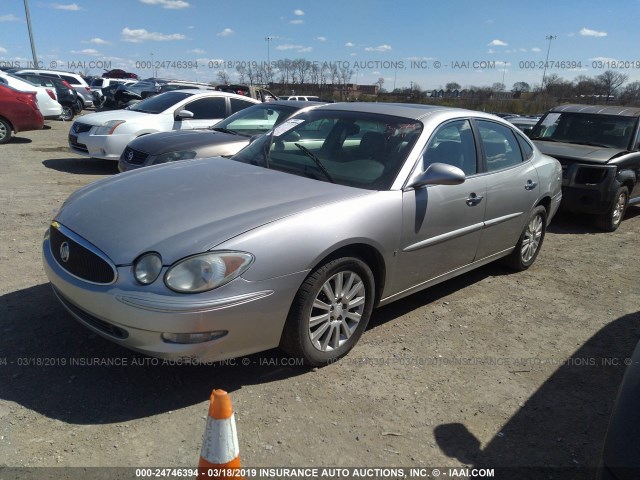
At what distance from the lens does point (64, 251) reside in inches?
119

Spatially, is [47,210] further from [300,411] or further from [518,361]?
[518,361]

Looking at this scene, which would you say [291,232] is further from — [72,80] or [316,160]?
[72,80]

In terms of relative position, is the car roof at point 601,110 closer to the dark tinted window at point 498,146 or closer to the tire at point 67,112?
the dark tinted window at point 498,146

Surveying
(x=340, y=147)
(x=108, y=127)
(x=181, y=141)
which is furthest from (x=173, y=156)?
(x=340, y=147)

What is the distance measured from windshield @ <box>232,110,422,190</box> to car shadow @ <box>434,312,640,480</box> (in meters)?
1.67

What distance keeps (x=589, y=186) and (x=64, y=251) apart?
6766 millimetres

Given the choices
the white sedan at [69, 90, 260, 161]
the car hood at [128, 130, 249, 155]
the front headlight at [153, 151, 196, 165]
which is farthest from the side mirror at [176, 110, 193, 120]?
the front headlight at [153, 151, 196, 165]

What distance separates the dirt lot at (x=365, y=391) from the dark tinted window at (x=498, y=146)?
1.24 metres

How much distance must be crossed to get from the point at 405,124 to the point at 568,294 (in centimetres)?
247

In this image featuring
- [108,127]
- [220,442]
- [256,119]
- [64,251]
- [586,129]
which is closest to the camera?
[220,442]

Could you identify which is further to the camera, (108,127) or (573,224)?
(108,127)

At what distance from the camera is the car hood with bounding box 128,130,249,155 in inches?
274

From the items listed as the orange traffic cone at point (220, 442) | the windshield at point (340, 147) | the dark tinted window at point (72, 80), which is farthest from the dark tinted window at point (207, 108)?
the dark tinted window at point (72, 80)

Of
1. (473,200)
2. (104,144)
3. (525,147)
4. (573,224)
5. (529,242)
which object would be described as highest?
(525,147)
